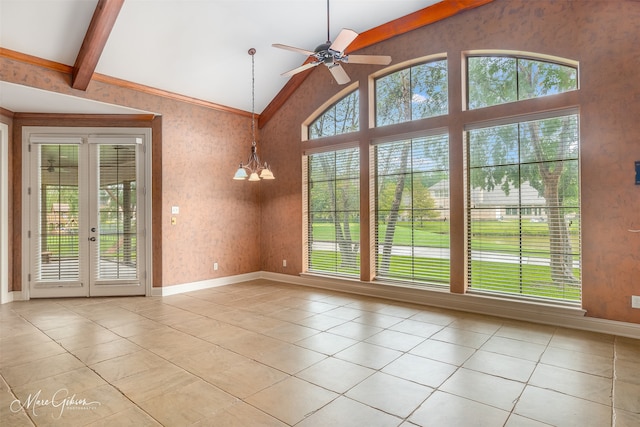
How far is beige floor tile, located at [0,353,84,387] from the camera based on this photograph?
9.22 ft

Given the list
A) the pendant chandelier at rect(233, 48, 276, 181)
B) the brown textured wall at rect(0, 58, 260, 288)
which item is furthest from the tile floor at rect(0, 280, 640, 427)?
the pendant chandelier at rect(233, 48, 276, 181)

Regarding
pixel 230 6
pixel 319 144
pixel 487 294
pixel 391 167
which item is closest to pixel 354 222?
pixel 391 167

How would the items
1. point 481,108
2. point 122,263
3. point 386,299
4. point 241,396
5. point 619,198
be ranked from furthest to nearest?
1. point 122,263
2. point 386,299
3. point 481,108
4. point 619,198
5. point 241,396

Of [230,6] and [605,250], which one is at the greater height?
[230,6]

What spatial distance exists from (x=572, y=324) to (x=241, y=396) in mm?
3663

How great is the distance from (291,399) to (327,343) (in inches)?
43.2

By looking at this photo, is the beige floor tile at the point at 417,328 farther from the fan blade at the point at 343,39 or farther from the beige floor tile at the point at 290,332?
the fan blade at the point at 343,39

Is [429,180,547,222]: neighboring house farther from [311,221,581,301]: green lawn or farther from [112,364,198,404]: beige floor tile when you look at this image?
[112,364,198,404]: beige floor tile

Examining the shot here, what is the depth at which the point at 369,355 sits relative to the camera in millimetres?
3260

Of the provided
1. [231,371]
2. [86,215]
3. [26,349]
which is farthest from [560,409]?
[86,215]

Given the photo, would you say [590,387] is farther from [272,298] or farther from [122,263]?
[122,263]

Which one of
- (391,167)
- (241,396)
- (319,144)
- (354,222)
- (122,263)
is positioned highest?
(319,144)

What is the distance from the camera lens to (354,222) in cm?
589

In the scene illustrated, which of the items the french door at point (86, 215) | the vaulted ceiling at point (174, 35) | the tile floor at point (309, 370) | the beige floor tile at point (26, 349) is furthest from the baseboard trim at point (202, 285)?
the vaulted ceiling at point (174, 35)
